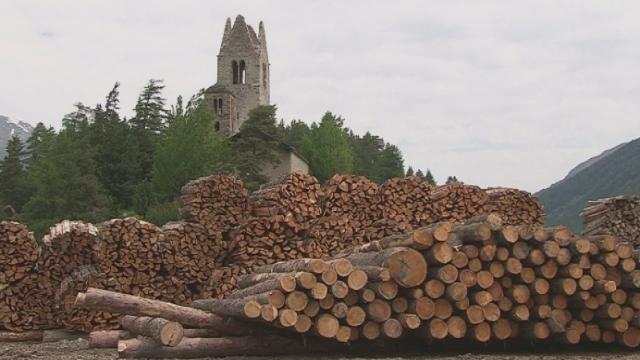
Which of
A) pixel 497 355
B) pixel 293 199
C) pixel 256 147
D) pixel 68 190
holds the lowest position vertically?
pixel 497 355

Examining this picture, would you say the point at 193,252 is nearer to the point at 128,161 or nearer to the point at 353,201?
the point at 353,201

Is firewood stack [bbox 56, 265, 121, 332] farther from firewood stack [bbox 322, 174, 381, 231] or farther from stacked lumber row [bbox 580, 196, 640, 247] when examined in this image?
stacked lumber row [bbox 580, 196, 640, 247]

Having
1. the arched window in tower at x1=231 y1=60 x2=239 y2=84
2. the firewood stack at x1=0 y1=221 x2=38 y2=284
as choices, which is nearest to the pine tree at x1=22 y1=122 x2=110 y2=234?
the firewood stack at x1=0 y1=221 x2=38 y2=284

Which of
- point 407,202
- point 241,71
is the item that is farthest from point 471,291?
point 241,71

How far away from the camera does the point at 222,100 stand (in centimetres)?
6662

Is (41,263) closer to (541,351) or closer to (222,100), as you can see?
(541,351)

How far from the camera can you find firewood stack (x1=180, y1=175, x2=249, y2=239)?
13891mm

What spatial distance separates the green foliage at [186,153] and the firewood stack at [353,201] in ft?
98.3

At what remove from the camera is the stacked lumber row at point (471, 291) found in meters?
8.03

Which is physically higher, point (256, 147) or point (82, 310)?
point (256, 147)

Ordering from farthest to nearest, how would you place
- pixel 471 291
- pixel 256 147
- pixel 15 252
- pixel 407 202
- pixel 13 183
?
pixel 13 183 → pixel 256 147 → pixel 15 252 → pixel 407 202 → pixel 471 291

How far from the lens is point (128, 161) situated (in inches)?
1925

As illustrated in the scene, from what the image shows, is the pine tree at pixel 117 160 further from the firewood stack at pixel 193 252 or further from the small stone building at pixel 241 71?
the firewood stack at pixel 193 252

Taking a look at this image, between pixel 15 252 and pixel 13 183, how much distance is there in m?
40.3
